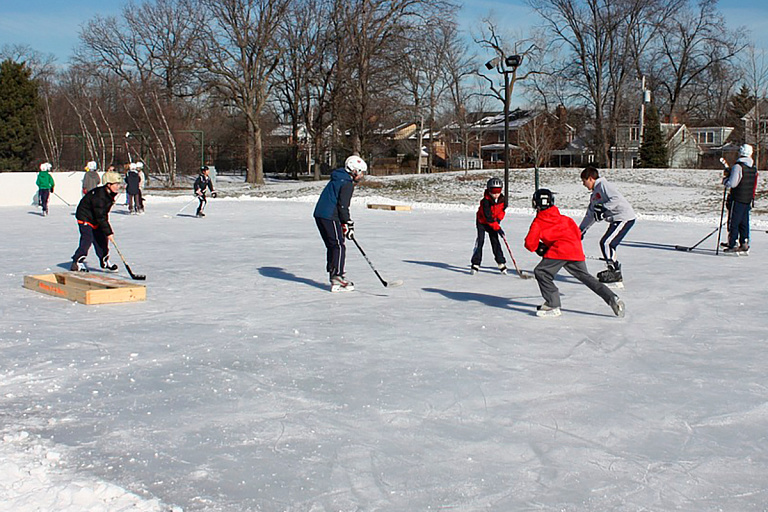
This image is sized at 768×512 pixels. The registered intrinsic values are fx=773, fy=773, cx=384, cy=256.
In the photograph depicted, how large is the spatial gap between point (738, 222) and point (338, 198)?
21.8 ft

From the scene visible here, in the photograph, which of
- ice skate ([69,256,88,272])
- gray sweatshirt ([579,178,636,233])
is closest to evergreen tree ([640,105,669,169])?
gray sweatshirt ([579,178,636,233])

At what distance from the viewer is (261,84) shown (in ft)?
139

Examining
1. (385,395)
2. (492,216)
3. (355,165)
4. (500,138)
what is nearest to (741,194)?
(492,216)

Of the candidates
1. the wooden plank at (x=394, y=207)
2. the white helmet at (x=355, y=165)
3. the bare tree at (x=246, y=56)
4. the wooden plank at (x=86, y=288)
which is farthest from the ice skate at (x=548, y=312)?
the bare tree at (x=246, y=56)

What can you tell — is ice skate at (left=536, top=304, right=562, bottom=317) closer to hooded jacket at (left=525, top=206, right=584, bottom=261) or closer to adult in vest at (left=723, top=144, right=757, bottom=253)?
hooded jacket at (left=525, top=206, right=584, bottom=261)

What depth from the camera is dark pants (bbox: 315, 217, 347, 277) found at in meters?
8.41

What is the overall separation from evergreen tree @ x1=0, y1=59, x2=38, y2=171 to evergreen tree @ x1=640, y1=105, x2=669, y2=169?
122ft

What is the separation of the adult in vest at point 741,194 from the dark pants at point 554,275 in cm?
565

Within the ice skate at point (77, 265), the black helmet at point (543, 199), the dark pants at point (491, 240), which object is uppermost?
the black helmet at point (543, 199)

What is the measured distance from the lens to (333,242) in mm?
8445

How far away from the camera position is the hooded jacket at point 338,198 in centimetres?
825

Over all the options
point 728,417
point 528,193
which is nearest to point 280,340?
point 728,417

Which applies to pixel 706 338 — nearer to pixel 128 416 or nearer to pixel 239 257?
pixel 128 416

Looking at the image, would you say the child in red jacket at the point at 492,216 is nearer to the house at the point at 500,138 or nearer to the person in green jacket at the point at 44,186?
the person in green jacket at the point at 44,186
